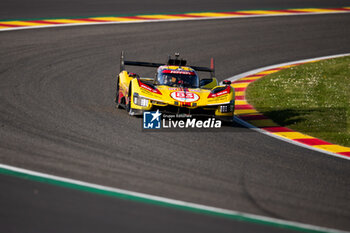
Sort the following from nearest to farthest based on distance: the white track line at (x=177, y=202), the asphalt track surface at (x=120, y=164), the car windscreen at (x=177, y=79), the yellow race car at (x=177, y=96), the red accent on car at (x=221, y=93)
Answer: the asphalt track surface at (x=120, y=164) → the white track line at (x=177, y=202) → the yellow race car at (x=177, y=96) → the red accent on car at (x=221, y=93) → the car windscreen at (x=177, y=79)

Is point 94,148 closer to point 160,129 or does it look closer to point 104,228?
point 160,129

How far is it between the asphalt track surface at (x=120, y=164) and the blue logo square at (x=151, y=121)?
0.28 m

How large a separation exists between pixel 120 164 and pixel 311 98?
29.1ft

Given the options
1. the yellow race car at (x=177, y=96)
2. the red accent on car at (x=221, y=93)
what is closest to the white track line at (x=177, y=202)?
the yellow race car at (x=177, y=96)

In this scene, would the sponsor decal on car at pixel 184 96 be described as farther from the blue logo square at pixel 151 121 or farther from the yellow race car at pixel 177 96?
the blue logo square at pixel 151 121

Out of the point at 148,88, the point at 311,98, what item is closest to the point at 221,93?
the point at 148,88

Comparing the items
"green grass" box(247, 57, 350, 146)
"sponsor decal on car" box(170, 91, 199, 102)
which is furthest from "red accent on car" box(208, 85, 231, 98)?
"green grass" box(247, 57, 350, 146)

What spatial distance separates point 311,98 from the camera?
55.6ft

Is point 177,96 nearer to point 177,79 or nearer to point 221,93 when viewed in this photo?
point 221,93

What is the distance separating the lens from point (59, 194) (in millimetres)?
8117

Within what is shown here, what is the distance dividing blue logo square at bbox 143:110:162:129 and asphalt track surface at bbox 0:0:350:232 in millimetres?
277

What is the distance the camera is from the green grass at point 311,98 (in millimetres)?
14156

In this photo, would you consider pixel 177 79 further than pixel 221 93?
Yes

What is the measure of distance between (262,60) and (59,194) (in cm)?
1497
